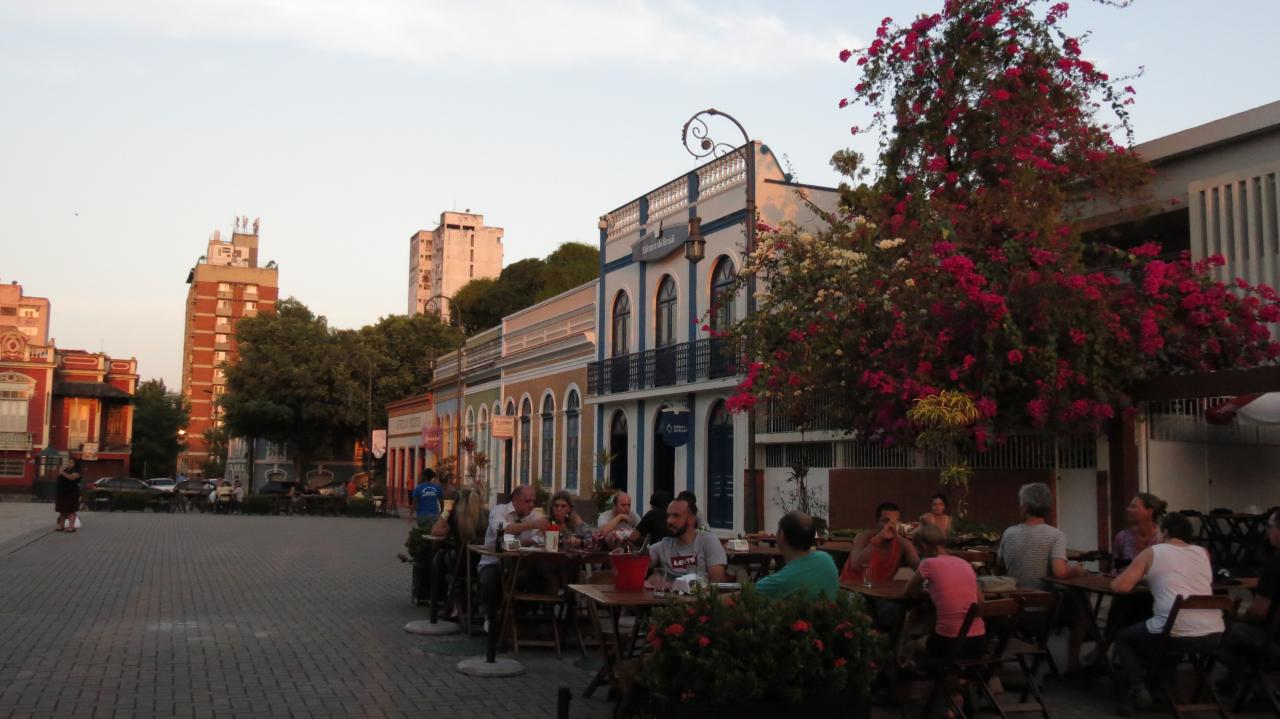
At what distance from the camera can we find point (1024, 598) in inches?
281

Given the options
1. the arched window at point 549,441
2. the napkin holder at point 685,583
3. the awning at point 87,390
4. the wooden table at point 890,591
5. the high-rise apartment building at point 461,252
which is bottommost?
the wooden table at point 890,591

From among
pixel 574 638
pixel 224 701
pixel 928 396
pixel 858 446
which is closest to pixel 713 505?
pixel 858 446

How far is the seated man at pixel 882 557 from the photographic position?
26.8 feet

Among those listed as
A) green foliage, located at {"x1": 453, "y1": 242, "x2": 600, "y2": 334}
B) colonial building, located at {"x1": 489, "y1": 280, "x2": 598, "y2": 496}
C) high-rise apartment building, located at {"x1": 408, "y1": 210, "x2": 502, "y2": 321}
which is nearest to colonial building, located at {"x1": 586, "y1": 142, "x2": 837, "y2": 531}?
colonial building, located at {"x1": 489, "y1": 280, "x2": 598, "y2": 496}

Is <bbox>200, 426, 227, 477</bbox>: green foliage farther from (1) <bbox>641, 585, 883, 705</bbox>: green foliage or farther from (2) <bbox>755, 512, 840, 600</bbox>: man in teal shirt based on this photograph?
(1) <bbox>641, 585, 883, 705</bbox>: green foliage

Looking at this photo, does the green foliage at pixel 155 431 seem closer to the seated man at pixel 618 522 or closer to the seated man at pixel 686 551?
the seated man at pixel 618 522

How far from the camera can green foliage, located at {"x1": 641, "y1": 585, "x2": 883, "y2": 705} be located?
17.4 feet

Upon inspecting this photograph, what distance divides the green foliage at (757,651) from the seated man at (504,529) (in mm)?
4183

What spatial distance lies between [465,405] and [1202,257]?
30.0 m

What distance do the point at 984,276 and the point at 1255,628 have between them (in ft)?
20.2

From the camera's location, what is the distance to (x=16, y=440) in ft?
235

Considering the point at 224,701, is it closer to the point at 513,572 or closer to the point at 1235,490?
the point at 513,572

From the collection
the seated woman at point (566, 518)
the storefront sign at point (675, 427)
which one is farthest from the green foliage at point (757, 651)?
the storefront sign at point (675, 427)

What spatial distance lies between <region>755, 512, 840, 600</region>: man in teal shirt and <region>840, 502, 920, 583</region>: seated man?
6.62ft
